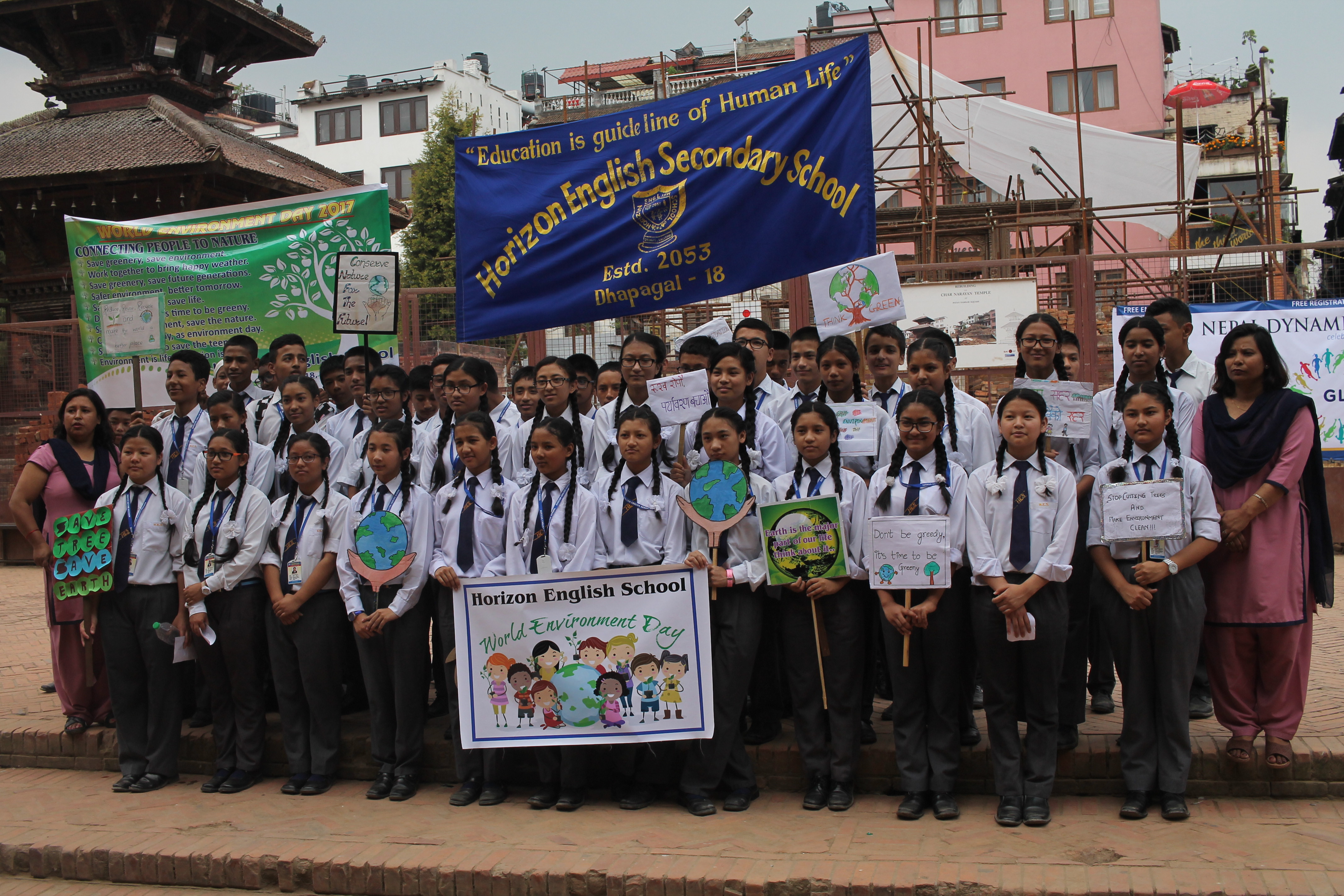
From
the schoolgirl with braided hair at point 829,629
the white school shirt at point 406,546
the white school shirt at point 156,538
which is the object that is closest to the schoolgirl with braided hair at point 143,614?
the white school shirt at point 156,538

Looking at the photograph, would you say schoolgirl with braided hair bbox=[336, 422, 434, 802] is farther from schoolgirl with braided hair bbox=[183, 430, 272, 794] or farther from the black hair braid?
the black hair braid

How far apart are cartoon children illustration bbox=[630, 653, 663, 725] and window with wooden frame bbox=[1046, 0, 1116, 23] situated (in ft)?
107

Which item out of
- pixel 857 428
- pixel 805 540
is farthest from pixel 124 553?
pixel 857 428

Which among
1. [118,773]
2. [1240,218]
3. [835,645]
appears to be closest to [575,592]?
[835,645]

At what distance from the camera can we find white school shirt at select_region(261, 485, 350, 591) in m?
5.61

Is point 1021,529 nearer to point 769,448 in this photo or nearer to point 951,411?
point 951,411

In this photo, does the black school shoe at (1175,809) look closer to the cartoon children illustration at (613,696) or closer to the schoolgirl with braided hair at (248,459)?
the cartoon children illustration at (613,696)

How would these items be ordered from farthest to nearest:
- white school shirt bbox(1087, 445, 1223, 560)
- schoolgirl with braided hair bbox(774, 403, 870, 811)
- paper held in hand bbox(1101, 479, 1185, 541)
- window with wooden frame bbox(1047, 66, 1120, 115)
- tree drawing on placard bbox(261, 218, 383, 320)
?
window with wooden frame bbox(1047, 66, 1120, 115), tree drawing on placard bbox(261, 218, 383, 320), schoolgirl with braided hair bbox(774, 403, 870, 811), white school shirt bbox(1087, 445, 1223, 560), paper held in hand bbox(1101, 479, 1185, 541)

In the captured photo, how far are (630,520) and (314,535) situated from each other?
170 cm

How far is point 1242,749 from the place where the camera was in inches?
192

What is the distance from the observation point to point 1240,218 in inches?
1195

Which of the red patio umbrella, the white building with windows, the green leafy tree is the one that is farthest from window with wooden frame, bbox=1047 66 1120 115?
the white building with windows

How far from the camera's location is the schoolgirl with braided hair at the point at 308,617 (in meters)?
5.60

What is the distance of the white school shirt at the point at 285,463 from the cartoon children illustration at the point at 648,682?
7.36 ft
